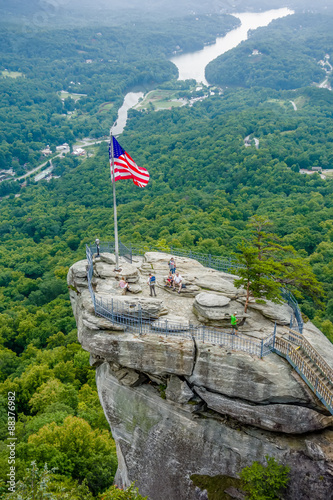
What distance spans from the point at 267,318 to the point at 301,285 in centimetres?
299

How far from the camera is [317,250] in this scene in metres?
56.6

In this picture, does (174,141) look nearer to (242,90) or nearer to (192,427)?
(242,90)

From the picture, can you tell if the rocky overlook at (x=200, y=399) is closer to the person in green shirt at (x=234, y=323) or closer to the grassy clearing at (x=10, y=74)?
the person in green shirt at (x=234, y=323)

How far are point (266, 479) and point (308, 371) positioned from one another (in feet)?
17.8

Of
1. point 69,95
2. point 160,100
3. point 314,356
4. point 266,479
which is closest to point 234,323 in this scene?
point 314,356

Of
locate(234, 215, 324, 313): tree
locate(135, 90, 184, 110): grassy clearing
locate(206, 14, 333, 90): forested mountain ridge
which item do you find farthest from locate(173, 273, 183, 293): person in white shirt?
locate(206, 14, 333, 90): forested mountain ridge

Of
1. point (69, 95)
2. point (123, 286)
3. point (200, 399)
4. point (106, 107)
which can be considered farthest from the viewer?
point (69, 95)

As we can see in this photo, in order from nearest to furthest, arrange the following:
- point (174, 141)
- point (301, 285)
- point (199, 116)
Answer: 1. point (301, 285)
2. point (174, 141)
3. point (199, 116)

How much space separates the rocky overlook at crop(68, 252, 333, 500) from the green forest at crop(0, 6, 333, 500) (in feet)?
14.2

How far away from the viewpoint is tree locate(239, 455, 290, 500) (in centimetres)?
1931

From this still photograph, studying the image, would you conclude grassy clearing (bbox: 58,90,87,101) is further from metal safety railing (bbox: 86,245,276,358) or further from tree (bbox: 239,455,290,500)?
tree (bbox: 239,455,290,500)

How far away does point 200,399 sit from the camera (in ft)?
71.4

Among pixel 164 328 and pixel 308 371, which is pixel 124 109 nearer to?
pixel 164 328

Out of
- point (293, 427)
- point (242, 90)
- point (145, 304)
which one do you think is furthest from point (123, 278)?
point (242, 90)
